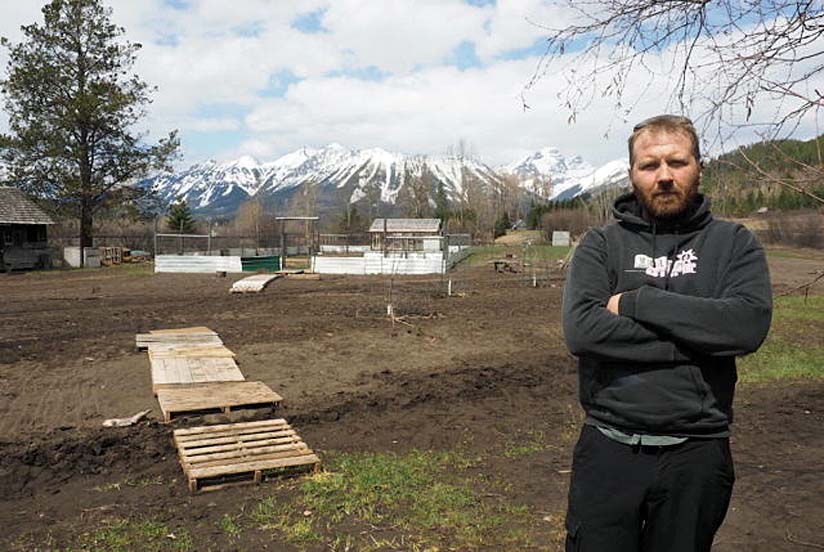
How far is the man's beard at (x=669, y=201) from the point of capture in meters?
2.21

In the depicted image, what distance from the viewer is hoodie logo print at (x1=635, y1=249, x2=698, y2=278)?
88.4 inches

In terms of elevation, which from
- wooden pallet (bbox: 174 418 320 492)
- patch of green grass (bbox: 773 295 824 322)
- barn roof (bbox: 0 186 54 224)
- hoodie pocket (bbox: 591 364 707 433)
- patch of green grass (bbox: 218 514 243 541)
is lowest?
patch of green grass (bbox: 218 514 243 541)

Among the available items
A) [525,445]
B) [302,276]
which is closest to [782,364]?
[525,445]

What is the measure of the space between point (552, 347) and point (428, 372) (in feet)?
10.1

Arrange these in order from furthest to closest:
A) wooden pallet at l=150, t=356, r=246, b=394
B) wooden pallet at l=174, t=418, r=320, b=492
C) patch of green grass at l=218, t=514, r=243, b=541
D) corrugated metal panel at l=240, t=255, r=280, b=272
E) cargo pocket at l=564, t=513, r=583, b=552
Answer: corrugated metal panel at l=240, t=255, r=280, b=272 → wooden pallet at l=150, t=356, r=246, b=394 → wooden pallet at l=174, t=418, r=320, b=492 → patch of green grass at l=218, t=514, r=243, b=541 → cargo pocket at l=564, t=513, r=583, b=552

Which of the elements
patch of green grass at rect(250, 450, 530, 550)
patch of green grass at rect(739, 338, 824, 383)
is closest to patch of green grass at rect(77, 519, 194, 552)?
patch of green grass at rect(250, 450, 530, 550)

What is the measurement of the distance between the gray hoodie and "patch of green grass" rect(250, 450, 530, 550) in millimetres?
2311

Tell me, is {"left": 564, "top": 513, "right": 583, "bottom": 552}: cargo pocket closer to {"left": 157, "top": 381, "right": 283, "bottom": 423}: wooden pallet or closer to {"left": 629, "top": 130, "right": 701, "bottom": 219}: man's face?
{"left": 629, "top": 130, "right": 701, "bottom": 219}: man's face

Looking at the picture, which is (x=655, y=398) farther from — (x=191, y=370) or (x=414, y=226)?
(x=414, y=226)

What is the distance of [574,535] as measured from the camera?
222cm

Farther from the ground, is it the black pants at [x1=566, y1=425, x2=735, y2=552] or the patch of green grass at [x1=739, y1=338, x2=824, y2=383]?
the black pants at [x1=566, y1=425, x2=735, y2=552]

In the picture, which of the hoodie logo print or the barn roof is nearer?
the hoodie logo print

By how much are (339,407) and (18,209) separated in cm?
3191

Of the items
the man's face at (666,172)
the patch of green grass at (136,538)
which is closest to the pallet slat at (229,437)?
the patch of green grass at (136,538)
